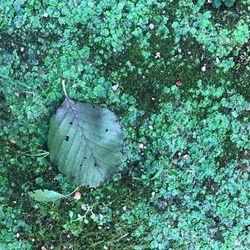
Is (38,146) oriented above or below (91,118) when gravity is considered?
below

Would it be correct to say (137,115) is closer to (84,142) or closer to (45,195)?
(84,142)

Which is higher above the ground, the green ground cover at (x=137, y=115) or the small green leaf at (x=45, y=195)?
the green ground cover at (x=137, y=115)

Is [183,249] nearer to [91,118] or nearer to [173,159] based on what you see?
[173,159]

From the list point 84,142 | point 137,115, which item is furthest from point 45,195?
point 137,115

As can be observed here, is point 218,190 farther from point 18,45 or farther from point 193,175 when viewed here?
point 18,45

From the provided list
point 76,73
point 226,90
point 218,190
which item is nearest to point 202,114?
point 226,90

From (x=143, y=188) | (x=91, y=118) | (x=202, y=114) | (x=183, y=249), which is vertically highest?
(x=202, y=114)
